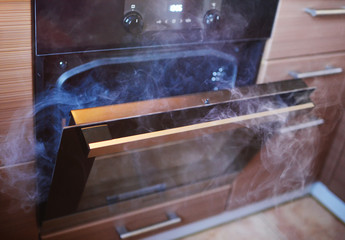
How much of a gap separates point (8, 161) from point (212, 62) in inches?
19.4

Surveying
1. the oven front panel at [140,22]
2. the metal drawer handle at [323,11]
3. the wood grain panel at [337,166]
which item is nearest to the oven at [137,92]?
the oven front panel at [140,22]

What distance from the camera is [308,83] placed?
100cm

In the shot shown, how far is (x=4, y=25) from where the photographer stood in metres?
0.56

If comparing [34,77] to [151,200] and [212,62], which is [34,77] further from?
[151,200]

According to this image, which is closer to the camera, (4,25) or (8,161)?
(4,25)

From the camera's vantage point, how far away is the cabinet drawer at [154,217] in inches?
36.3

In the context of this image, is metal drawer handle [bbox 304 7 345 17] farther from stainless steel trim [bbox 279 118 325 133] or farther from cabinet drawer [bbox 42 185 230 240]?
cabinet drawer [bbox 42 185 230 240]

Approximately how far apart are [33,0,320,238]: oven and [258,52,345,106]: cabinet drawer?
0.05 metres

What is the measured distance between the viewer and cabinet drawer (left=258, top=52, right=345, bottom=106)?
36.3 inches

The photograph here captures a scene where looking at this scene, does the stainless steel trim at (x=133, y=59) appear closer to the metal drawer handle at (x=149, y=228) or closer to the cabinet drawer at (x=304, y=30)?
the cabinet drawer at (x=304, y=30)

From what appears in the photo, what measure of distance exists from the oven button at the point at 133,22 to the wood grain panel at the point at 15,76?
6.6 inches

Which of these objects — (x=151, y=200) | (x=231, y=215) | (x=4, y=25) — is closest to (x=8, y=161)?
(x=4, y=25)

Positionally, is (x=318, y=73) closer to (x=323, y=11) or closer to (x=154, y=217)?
(x=323, y=11)

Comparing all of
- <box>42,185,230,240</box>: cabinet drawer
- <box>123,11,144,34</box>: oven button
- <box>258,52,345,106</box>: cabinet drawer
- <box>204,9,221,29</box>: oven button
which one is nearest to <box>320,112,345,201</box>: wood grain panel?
<box>258,52,345,106</box>: cabinet drawer
